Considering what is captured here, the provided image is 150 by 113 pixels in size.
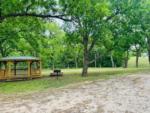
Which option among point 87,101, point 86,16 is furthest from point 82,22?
point 87,101

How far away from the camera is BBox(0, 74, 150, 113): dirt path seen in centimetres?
1473

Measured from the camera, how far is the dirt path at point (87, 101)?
1473cm

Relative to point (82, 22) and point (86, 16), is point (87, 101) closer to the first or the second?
point (86, 16)

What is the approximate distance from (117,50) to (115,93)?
18.4m

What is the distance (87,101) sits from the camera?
16.5 meters

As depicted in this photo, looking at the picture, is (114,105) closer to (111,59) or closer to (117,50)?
(117,50)

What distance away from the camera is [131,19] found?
117 feet

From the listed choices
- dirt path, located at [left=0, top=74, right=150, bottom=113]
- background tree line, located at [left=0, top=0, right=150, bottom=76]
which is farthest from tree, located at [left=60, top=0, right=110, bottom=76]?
dirt path, located at [left=0, top=74, right=150, bottom=113]

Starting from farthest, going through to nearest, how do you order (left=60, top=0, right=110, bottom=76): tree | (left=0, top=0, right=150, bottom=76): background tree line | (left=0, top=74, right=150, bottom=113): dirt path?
(left=0, top=0, right=150, bottom=76): background tree line, (left=60, top=0, right=110, bottom=76): tree, (left=0, top=74, right=150, bottom=113): dirt path

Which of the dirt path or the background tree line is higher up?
the background tree line

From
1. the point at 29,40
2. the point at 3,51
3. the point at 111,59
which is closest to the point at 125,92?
the point at 29,40

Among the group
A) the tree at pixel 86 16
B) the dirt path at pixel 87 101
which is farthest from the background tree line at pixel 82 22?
the dirt path at pixel 87 101

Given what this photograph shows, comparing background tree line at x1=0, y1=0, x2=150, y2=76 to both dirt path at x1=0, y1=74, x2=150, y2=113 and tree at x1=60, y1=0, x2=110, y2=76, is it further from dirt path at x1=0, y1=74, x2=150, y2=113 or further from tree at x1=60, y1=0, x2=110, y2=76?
dirt path at x1=0, y1=74, x2=150, y2=113

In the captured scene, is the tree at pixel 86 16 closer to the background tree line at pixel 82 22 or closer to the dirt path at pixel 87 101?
the background tree line at pixel 82 22
